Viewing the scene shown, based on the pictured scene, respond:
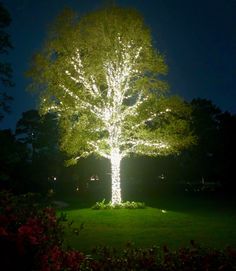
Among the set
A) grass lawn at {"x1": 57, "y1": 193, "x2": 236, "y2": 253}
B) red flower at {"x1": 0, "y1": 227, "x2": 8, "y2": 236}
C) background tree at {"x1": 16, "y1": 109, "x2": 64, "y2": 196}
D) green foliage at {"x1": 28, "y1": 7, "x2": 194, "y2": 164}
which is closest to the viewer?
red flower at {"x1": 0, "y1": 227, "x2": 8, "y2": 236}

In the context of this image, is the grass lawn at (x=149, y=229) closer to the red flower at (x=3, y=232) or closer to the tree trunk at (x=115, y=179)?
the tree trunk at (x=115, y=179)

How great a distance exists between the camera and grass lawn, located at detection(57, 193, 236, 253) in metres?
11.8

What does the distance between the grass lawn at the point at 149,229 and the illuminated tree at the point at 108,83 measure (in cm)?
443

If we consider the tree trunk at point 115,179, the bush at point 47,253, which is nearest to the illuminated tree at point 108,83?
the tree trunk at point 115,179

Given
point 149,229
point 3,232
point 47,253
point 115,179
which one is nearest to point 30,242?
point 3,232

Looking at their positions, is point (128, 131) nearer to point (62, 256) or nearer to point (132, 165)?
point (62, 256)

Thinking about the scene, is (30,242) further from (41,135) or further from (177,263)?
(41,135)

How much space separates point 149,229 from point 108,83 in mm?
10389

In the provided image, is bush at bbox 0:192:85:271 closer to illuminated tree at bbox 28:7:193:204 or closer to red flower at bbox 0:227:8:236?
red flower at bbox 0:227:8:236

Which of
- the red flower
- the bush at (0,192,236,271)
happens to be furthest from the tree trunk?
the red flower

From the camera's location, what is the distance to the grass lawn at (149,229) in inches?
464

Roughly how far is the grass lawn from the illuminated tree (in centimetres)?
443

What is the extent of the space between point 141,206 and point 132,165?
27.9 m

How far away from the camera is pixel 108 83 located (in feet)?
74.5
